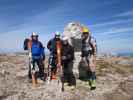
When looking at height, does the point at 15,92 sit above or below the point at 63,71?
below

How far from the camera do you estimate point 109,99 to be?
16.2 meters

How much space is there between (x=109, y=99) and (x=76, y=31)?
6490mm

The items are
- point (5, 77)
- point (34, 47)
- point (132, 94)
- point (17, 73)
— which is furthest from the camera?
point (17, 73)

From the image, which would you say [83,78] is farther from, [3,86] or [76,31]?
[3,86]

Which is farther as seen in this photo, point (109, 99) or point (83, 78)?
point (83, 78)

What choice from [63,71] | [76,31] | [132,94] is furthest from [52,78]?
[132,94]

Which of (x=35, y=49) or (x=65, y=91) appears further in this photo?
(x=35, y=49)

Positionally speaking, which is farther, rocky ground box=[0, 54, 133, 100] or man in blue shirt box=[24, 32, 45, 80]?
man in blue shirt box=[24, 32, 45, 80]

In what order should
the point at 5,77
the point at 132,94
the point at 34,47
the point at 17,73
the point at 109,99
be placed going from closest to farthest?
1. the point at 109,99
2. the point at 132,94
3. the point at 34,47
4. the point at 5,77
5. the point at 17,73

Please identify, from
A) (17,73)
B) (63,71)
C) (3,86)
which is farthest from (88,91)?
(17,73)

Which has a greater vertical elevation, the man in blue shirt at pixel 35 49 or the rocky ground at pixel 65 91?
the man in blue shirt at pixel 35 49

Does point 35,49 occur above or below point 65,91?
above

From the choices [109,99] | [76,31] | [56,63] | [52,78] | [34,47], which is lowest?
[109,99]

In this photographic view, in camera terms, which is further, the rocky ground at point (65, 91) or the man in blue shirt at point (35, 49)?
the man in blue shirt at point (35, 49)
